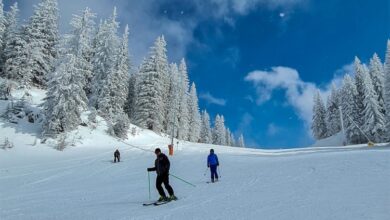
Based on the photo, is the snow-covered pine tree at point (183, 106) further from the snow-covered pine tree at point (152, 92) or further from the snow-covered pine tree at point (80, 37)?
the snow-covered pine tree at point (80, 37)

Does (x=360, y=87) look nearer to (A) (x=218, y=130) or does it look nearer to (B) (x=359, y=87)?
(B) (x=359, y=87)

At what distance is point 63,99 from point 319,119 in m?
75.4

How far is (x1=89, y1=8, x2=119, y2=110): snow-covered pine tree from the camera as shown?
50.0 meters

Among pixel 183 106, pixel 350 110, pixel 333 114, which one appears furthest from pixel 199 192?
pixel 333 114

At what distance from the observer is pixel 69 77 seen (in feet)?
126

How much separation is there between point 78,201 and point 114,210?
3455 mm

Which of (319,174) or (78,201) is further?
(319,174)

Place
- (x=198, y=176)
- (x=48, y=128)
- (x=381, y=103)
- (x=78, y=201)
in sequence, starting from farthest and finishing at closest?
(x=381, y=103), (x=48, y=128), (x=198, y=176), (x=78, y=201)

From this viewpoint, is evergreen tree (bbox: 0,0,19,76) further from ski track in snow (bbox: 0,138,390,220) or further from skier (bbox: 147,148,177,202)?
skier (bbox: 147,148,177,202)

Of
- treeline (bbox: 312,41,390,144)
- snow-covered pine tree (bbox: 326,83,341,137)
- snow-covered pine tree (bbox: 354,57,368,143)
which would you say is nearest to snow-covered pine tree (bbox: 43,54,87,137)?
treeline (bbox: 312,41,390,144)

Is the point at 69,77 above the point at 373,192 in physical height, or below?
above

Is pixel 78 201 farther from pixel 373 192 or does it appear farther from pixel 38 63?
pixel 38 63

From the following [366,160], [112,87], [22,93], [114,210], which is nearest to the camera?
[114,210]

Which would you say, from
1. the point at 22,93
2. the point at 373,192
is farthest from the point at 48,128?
the point at 373,192
